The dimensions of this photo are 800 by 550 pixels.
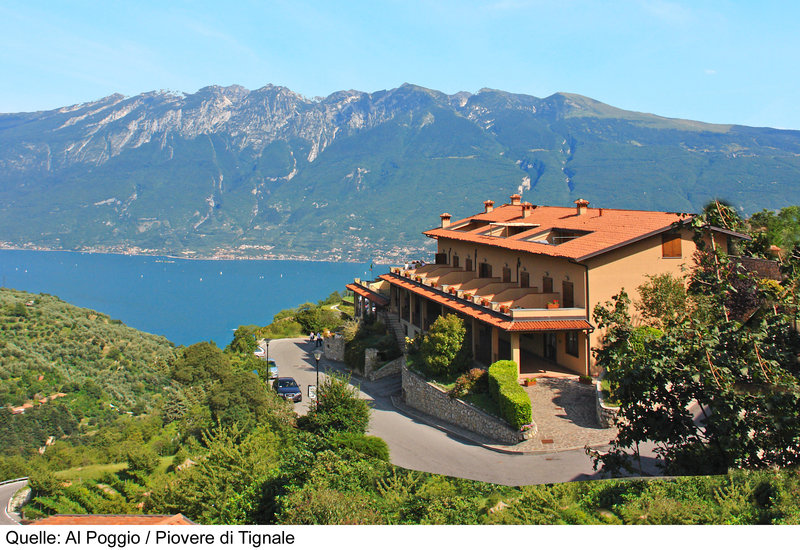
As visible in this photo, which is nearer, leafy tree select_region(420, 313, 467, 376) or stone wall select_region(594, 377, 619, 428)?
stone wall select_region(594, 377, 619, 428)

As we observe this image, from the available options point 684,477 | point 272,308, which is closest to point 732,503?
point 684,477

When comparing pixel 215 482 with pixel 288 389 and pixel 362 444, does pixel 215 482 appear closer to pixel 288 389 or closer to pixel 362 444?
pixel 362 444

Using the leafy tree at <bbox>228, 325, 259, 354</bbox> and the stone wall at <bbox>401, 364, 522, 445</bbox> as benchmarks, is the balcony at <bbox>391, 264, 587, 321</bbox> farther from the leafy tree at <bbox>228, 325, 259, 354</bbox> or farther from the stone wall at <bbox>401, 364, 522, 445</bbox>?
the leafy tree at <bbox>228, 325, 259, 354</bbox>

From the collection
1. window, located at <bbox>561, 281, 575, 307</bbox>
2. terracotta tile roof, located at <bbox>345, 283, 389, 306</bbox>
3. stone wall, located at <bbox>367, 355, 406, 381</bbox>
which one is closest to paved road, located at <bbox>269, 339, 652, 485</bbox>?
stone wall, located at <bbox>367, 355, 406, 381</bbox>

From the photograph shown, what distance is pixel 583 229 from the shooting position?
92.7 ft

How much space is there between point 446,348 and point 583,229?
27.0ft

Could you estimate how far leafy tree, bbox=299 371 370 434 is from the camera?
18.3 meters

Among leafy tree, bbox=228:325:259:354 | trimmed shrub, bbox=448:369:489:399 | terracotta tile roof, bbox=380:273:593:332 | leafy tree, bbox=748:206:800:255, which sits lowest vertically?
leafy tree, bbox=228:325:259:354

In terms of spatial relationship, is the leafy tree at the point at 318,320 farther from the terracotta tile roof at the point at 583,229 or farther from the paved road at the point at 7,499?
the paved road at the point at 7,499

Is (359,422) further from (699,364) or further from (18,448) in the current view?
(18,448)

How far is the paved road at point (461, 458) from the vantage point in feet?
55.2

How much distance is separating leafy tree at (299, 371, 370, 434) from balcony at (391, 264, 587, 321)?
774cm

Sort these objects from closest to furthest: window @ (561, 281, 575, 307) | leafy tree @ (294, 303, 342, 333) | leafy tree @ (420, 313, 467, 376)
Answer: window @ (561, 281, 575, 307), leafy tree @ (420, 313, 467, 376), leafy tree @ (294, 303, 342, 333)

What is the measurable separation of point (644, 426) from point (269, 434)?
38.1 feet
